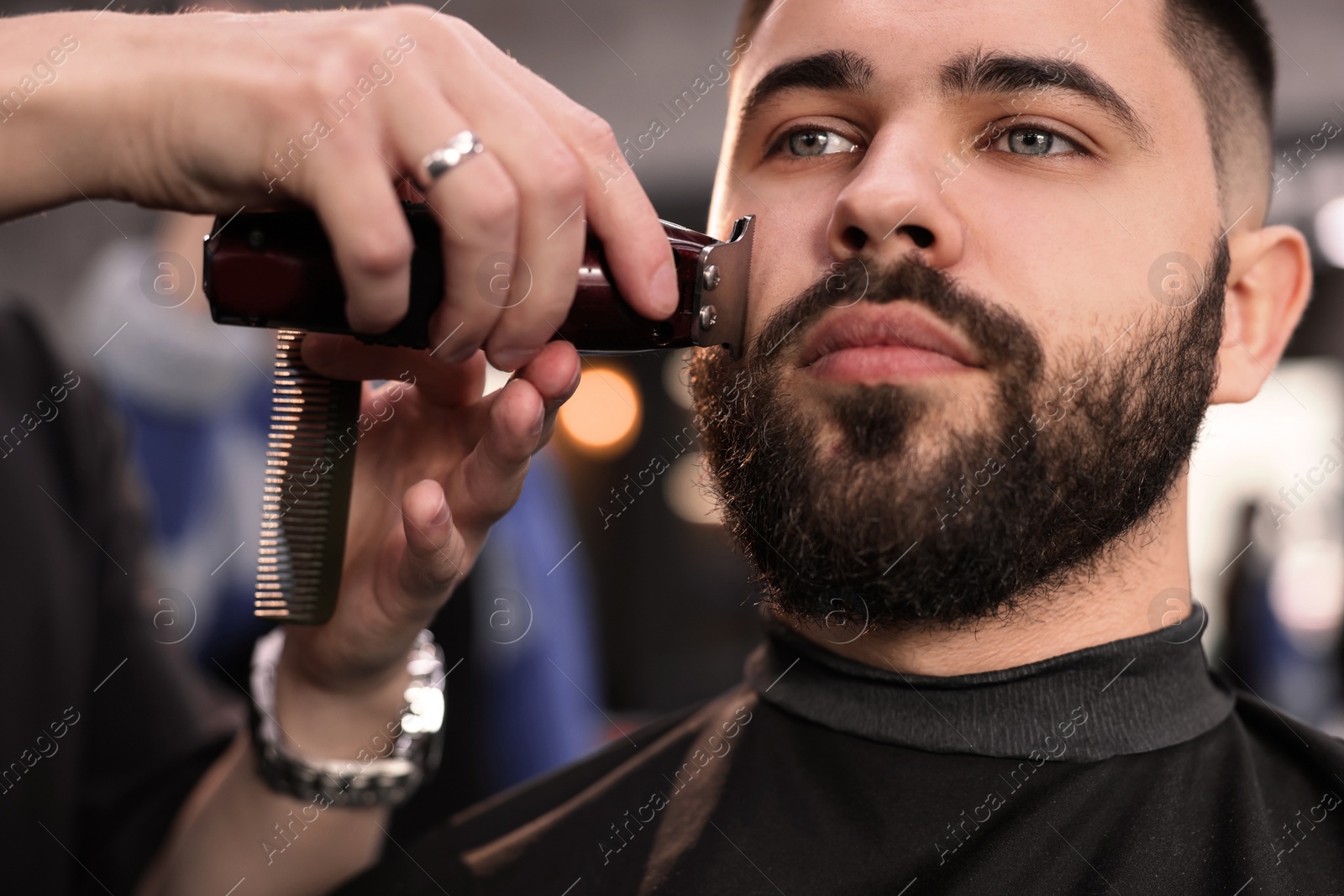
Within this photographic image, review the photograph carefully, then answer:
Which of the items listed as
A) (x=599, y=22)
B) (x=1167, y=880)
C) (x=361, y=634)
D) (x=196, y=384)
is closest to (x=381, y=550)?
(x=361, y=634)

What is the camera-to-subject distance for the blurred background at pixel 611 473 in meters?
2.67

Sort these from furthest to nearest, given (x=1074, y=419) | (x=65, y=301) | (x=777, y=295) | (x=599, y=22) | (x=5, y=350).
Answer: (x=599, y=22) < (x=65, y=301) < (x=5, y=350) < (x=777, y=295) < (x=1074, y=419)

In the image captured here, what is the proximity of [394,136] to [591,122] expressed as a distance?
19 cm

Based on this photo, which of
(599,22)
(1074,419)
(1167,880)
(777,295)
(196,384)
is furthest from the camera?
(599,22)

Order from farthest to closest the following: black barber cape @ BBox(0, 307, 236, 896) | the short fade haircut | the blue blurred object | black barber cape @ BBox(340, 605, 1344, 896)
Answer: the blue blurred object → black barber cape @ BBox(0, 307, 236, 896) → the short fade haircut → black barber cape @ BBox(340, 605, 1344, 896)

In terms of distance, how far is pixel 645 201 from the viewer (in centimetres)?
100

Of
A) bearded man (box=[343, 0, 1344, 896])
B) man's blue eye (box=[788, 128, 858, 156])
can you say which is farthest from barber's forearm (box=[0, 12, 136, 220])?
man's blue eye (box=[788, 128, 858, 156])

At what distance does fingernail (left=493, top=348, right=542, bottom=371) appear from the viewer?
1045mm

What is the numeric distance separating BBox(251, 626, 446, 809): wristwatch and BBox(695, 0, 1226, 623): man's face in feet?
1.85

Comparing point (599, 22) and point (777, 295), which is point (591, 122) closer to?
point (777, 295)

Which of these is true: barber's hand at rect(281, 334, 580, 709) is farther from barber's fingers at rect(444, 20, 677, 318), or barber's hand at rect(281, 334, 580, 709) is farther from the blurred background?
the blurred background

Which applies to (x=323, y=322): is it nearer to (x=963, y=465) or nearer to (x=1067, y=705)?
(x=963, y=465)

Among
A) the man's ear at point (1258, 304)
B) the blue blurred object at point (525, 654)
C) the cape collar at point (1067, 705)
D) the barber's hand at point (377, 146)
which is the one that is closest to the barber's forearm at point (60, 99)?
the barber's hand at point (377, 146)

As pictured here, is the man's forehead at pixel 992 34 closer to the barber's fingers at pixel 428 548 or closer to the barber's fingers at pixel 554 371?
the barber's fingers at pixel 554 371
